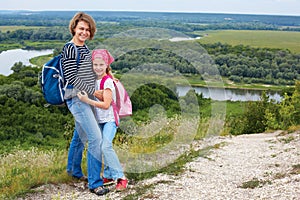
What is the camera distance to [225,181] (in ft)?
19.0

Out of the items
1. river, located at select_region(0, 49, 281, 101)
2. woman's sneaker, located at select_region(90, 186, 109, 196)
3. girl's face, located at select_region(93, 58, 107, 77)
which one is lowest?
river, located at select_region(0, 49, 281, 101)

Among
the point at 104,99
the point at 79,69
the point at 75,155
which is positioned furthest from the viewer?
the point at 75,155

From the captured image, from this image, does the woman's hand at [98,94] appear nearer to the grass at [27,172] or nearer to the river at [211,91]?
the grass at [27,172]

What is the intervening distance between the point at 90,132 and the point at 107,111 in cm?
35

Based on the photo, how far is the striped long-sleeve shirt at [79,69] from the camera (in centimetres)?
466

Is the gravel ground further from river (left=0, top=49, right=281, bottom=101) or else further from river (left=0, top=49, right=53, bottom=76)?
river (left=0, top=49, right=53, bottom=76)

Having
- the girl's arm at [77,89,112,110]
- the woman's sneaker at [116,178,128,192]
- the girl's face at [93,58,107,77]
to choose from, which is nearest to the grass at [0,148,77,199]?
the woman's sneaker at [116,178,128,192]

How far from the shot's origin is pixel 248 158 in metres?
7.38

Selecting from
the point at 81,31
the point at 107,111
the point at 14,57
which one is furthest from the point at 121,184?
the point at 14,57

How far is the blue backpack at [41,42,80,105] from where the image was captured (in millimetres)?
4801

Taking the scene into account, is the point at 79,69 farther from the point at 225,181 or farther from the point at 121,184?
the point at 225,181

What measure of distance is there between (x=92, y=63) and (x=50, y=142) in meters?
25.2

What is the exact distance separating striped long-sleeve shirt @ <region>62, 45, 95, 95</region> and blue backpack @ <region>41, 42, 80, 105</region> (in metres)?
0.11

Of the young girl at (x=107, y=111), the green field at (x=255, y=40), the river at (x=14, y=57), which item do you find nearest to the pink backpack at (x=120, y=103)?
the young girl at (x=107, y=111)
